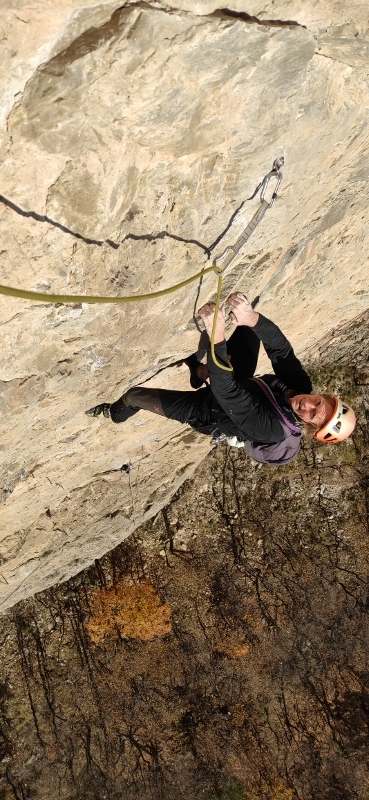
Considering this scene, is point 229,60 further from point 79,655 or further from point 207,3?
point 79,655

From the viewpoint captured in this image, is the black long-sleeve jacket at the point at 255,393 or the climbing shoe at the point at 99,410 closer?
the black long-sleeve jacket at the point at 255,393

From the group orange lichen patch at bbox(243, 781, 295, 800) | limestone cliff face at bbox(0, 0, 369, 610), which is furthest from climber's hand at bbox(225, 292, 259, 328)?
orange lichen patch at bbox(243, 781, 295, 800)

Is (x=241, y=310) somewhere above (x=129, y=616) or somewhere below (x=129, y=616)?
above

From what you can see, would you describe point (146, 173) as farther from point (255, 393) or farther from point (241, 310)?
point (255, 393)

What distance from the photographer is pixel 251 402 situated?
10.3 feet

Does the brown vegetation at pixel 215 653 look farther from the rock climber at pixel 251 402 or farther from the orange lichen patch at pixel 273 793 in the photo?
the rock climber at pixel 251 402

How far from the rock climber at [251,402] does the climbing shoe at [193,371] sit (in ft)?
0.88

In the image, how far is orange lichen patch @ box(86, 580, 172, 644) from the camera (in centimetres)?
682

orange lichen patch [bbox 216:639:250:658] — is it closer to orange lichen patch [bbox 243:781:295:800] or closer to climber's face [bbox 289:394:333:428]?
orange lichen patch [bbox 243:781:295:800]

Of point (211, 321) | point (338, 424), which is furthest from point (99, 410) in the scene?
point (338, 424)

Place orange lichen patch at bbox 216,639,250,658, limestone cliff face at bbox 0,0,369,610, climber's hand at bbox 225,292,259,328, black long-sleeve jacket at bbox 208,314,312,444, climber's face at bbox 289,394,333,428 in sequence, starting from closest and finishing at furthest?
limestone cliff face at bbox 0,0,369,610 < black long-sleeve jacket at bbox 208,314,312,444 < climber's face at bbox 289,394,333,428 < climber's hand at bbox 225,292,259,328 < orange lichen patch at bbox 216,639,250,658

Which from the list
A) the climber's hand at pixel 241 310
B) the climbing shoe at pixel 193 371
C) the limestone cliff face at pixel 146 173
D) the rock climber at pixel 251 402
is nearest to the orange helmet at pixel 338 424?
the rock climber at pixel 251 402

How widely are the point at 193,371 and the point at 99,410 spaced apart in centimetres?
85

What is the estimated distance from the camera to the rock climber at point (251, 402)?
123 inches
